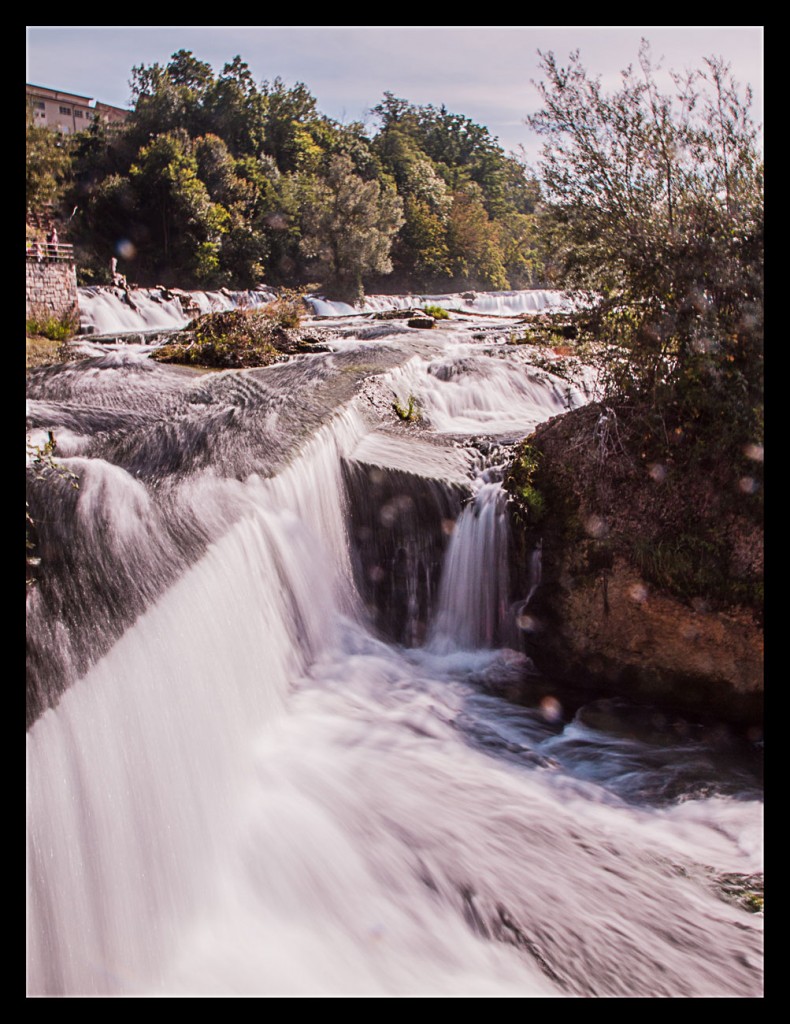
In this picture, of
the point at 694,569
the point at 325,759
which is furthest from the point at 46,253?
the point at 694,569

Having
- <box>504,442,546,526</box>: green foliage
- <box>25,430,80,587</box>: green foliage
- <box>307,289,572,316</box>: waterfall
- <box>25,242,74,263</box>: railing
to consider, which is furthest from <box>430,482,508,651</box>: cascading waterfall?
<box>307,289,572,316</box>: waterfall

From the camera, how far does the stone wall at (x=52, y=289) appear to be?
20484mm

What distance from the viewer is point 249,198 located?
41219 mm

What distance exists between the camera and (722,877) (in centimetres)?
465

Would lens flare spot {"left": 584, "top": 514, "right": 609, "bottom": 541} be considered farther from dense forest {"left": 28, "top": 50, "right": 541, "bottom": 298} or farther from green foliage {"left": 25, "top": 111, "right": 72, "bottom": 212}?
green foliage {"left": 25, "top": 111, "right": 72, "bottom": 212}

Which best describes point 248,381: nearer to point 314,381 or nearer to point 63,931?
point 314,381

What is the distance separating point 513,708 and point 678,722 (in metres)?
1.43

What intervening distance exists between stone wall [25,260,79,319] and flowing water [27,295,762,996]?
14164 mm


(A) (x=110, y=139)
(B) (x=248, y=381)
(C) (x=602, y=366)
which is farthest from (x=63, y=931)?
(A) (x=110, y=139)

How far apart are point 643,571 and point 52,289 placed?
20.3 m

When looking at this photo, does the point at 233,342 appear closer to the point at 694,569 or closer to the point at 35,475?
the point at 35,475

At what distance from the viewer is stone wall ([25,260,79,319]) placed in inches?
806

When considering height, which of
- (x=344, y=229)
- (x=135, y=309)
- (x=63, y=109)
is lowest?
(x=135, y=309)

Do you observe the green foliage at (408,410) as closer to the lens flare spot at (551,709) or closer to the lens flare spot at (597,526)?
the lens flare spot at (597,526)
